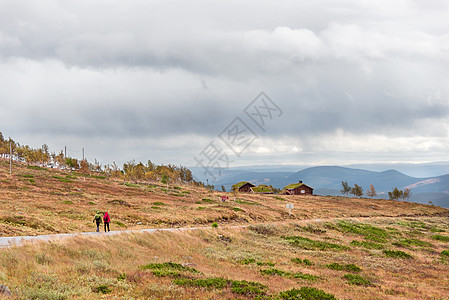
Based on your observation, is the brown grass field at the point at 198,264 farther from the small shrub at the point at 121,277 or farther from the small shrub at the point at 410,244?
the small shrub at the point at 410,244

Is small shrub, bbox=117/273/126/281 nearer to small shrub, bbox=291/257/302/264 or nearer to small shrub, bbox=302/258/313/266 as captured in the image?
small shrub, bbox=291/257/302/264

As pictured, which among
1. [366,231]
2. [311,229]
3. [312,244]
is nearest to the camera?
[312,244]

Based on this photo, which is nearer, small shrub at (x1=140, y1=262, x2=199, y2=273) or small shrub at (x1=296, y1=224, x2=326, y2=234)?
small shrub at (x1=140, y1=262, x2=199, y2=273)

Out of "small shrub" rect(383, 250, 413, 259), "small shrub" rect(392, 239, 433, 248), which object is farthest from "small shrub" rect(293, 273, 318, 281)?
"small shrub" rect(392, 239, 433, 248)

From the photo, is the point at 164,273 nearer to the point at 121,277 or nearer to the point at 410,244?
the point at 121,277

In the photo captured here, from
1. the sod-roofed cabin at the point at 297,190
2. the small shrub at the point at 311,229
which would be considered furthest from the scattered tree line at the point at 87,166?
the small shrub at the point at 311,229

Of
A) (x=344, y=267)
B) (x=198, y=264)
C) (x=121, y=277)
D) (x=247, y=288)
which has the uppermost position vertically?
(x=121, y=277)

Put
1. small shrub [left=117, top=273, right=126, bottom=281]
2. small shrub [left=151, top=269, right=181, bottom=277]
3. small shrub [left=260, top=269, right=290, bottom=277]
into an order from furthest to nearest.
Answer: small shrub [left=260, top=269, right=290, bottom=277]
small shrub [left=151, top=269, right=181, bottom=277]
small shrub [left=117, top=273, right=126, bottom=281]

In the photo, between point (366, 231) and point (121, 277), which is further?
point (366, 231)

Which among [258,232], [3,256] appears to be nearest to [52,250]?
[3,256]

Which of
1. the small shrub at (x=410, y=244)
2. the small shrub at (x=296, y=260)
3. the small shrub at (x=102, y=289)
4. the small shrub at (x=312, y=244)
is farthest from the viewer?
the small shrub at (x=410, y=244)

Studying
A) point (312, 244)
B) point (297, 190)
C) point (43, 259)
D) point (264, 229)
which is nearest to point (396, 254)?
point (312, 244)

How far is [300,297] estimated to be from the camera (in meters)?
13.4

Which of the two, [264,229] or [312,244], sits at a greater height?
[264,229]
